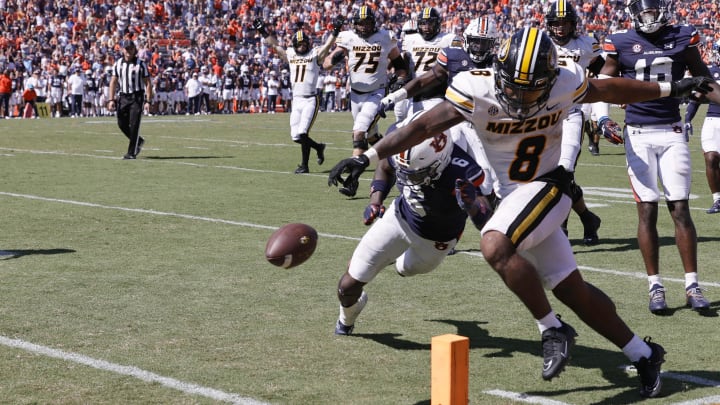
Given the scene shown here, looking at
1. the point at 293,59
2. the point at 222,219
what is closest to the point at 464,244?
the point at 222,219

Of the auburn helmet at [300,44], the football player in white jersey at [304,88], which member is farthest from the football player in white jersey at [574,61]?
the auburn helmet at [300,44]

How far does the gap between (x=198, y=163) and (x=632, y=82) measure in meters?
11.4

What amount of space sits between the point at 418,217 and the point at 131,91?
38.4 ft

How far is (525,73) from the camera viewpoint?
4.22 metres

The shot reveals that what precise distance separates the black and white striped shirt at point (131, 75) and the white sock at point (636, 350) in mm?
12684

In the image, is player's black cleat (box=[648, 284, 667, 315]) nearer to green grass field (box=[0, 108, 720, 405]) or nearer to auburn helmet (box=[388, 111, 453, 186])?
green grass field (box=[0, 108, 720, 405])

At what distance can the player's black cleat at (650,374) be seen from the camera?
4.32 metres

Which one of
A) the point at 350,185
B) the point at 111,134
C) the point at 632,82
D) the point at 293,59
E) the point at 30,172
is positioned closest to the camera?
the point at 350,185

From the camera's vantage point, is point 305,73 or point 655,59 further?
point 305,73

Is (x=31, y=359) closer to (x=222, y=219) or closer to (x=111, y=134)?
(x=222, y=219)

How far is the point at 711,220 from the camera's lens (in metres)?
9.66

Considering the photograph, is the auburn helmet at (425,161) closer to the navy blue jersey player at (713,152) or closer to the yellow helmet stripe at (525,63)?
the yellow helmet stripe at (525,63)

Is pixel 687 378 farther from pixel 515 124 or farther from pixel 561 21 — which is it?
pixel 561 21

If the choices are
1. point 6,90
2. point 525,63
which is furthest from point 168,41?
point 525,63
